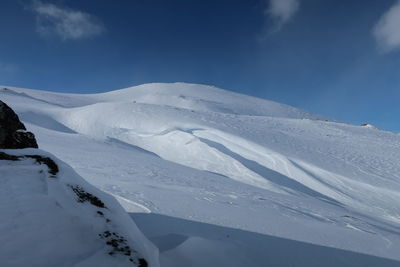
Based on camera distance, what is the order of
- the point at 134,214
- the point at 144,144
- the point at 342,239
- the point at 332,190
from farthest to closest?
1. the point at 144,144
2. the point at 332,190
3. the point at 342,239
4. the point at 134,214

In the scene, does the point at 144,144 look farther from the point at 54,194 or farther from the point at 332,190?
the point at 54,194

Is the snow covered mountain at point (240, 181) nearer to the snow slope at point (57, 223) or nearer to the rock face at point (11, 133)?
the snow slope at point (57, 223)

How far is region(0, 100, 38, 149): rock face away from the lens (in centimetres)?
265

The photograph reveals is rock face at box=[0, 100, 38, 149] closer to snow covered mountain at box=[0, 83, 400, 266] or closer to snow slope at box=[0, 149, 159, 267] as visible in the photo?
snow slope at box=[0, 149, 159, 267]

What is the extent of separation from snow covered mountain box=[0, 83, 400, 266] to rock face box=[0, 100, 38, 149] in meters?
1.58

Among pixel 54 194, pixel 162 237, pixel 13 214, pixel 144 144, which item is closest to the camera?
pixel 13 214

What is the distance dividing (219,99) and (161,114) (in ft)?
49.1

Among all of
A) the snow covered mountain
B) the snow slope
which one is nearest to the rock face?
the snow slope

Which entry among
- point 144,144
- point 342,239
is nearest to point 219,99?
point 144,144

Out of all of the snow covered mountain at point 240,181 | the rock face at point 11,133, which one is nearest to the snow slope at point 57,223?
the rock face at point 11,133

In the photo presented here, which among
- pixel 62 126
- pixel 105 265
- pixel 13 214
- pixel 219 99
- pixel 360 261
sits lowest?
pixel 360 261

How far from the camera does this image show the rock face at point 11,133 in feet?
8.69

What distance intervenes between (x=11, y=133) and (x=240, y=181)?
6.67 meters

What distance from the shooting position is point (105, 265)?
5.11ft
